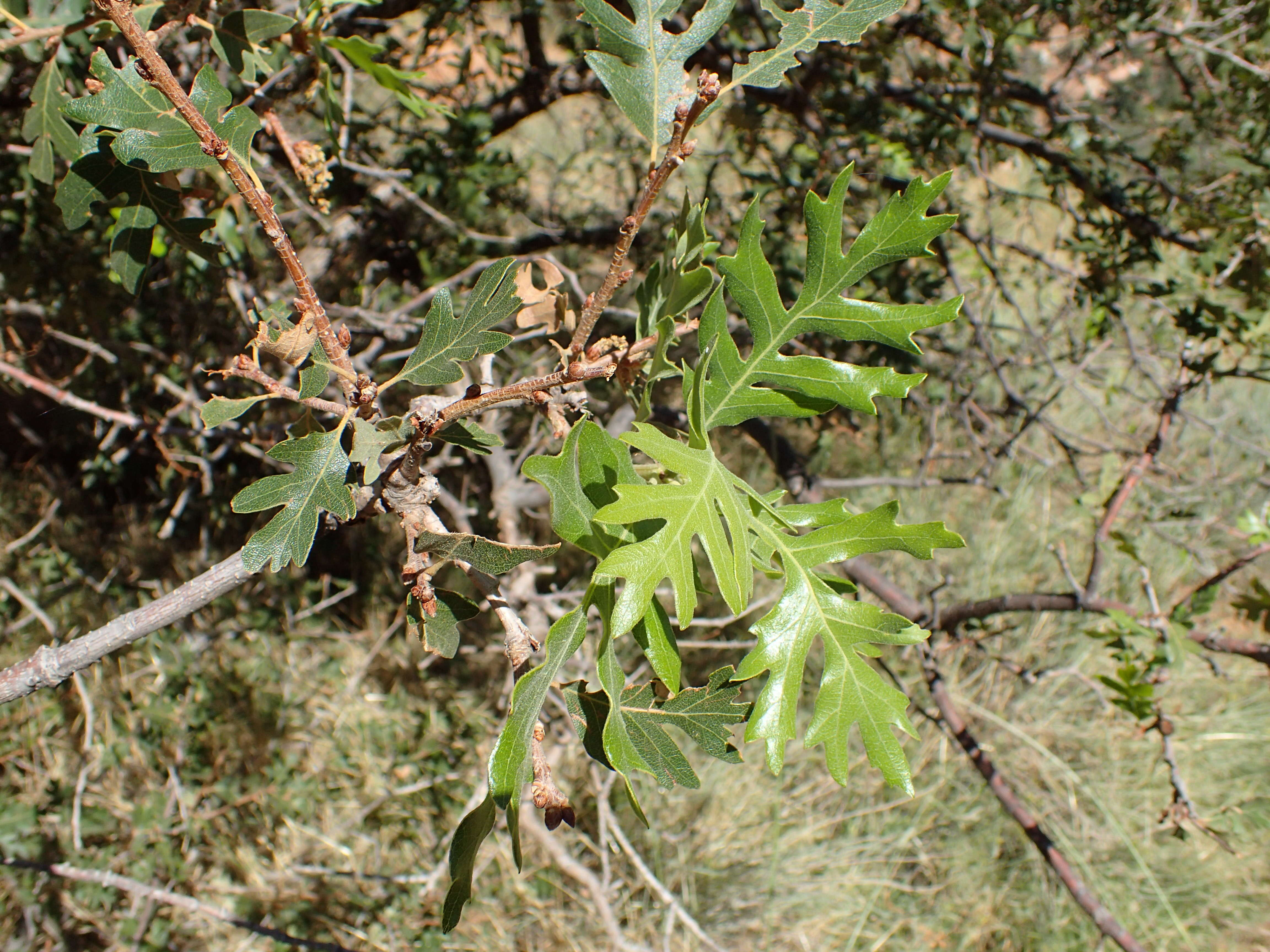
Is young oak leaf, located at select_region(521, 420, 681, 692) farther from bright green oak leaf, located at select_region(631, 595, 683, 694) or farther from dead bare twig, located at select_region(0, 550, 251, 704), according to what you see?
dead bare twig, located at select_region(0, 550, 251, 704)

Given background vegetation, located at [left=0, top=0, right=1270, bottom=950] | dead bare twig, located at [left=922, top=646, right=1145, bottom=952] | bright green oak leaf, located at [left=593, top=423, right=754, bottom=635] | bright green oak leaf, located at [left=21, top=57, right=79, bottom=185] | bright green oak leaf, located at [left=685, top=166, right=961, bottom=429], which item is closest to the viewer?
bright green oak leaf, located at [left=593, top=423, right=754, bottom=635]

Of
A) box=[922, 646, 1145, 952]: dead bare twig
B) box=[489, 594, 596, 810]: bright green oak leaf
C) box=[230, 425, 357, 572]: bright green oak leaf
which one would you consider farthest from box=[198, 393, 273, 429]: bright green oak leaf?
box=[922, 646, 1145, 952]: dead bare twig

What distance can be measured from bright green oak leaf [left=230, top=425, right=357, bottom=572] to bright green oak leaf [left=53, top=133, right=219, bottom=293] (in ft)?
1.10

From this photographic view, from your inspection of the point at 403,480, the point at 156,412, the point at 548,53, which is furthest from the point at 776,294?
the point at 548,53

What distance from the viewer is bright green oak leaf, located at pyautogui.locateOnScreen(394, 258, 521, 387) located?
64cm

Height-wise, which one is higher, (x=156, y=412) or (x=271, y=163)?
(x=271, y=163)

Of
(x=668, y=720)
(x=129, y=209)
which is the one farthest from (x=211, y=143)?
(x=668, y=720)

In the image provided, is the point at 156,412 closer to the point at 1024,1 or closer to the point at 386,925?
the point at 386,925

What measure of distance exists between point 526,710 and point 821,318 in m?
0.38

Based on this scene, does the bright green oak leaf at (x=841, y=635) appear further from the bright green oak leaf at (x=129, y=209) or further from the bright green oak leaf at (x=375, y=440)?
the bright green oak leaf at (x=129, y=209)

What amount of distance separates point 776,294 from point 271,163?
57.4 inches

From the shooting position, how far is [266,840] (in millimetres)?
2186

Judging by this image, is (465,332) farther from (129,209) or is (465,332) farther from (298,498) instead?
(129,209)

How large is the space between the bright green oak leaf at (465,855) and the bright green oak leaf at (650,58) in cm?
53
